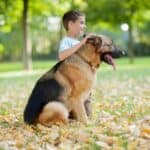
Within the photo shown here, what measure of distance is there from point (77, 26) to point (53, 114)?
1.43 meters

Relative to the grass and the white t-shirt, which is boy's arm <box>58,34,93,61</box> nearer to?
the white t-shirt

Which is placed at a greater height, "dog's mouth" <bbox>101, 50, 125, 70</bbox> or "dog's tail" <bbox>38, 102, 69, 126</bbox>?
"dog's mouth" <bbox>101, 50, 125, 70</bbox>

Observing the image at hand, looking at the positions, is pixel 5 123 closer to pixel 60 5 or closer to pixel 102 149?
pixel 102 149

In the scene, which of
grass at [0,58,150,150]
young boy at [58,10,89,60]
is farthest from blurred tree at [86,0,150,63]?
young boy at [58,10,89,60]

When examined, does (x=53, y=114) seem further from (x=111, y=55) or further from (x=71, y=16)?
(x=71, y=16)

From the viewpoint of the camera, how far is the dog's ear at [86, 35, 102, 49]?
7.23 m

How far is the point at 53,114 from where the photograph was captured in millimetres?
7285

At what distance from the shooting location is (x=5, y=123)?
8055 mm

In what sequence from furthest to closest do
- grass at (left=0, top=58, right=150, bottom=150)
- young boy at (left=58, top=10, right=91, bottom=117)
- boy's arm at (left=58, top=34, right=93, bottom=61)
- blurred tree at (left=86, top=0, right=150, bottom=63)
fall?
1. blurred tree at (left=86, top=0, right=150, bottom=63)
2. young boy at (left=58, top=10, right=91, bottom=117)
3. boy's arm at (left=58, top=34, right=93, bottom=61)
4. grass at (left=0, top=58, right=150, bottom=150)

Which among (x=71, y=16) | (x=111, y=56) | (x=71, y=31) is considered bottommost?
(x=111, y=56)

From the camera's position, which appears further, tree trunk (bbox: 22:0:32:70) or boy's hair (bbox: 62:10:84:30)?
tree trunk (bbox: 22:0:32:70)

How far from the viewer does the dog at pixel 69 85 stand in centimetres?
727

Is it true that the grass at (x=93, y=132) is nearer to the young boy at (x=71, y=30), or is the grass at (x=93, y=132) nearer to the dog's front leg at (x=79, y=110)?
the dog's front leg at (x=79, y=110)

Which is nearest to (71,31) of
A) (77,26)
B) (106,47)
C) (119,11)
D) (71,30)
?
(71,30)
